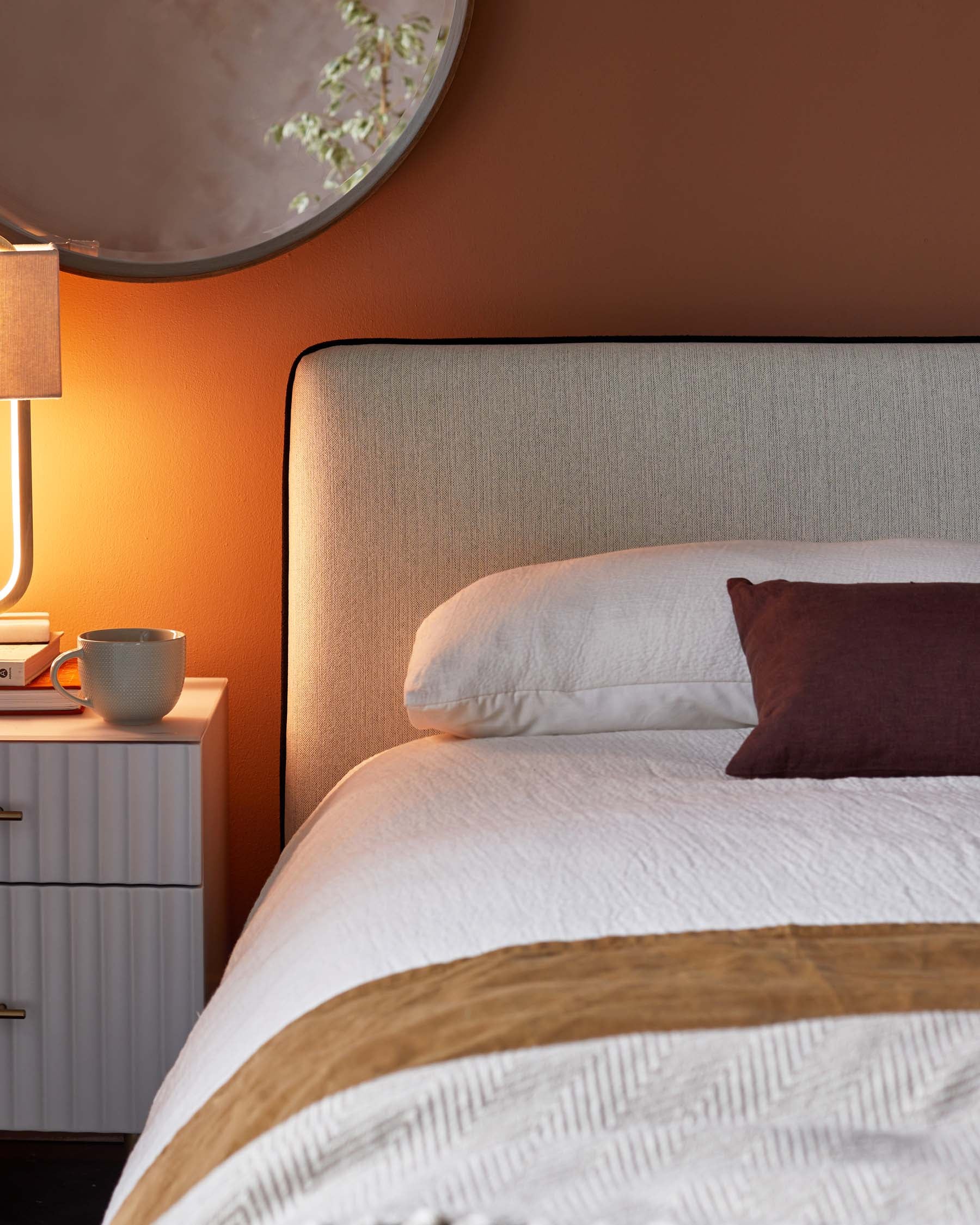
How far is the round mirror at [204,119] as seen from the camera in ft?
5.78

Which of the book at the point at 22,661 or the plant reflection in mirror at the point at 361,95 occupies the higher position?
the plant reflection in mirror at the point at 361,95

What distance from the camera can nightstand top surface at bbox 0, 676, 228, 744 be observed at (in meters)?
1.45

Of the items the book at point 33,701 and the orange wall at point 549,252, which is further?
the orange wall at point 549,252

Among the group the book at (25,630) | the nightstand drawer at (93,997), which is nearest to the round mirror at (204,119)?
the book at (25,630)

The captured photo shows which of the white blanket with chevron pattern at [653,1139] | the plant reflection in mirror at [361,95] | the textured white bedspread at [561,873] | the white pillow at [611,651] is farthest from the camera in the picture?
the plant reflection in mirror at [361,95]

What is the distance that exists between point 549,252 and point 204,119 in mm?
Result: 568

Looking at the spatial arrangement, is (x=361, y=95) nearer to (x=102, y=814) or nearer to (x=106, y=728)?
(x=106, y=728)

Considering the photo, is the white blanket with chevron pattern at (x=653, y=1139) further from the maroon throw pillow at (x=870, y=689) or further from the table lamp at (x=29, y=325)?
the table lamp at (x=29, y=325)

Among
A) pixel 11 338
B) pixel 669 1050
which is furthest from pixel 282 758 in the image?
pixel 669 1050

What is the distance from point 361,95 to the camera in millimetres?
1788

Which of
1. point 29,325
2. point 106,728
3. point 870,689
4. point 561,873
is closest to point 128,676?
point 106,728

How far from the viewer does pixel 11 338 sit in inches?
60.1

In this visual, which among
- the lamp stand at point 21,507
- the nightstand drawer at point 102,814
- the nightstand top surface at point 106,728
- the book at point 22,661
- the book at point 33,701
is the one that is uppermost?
the lamp stand at point 21,507

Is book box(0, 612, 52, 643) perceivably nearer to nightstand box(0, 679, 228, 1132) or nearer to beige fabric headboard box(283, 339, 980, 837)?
nightstand box(0, 679, 228, 1132)
